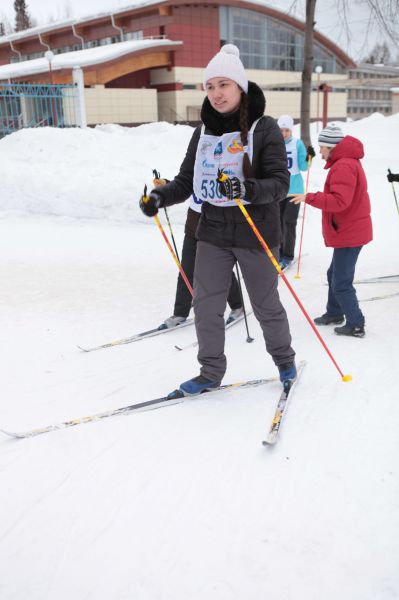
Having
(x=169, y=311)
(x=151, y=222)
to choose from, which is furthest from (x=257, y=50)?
(x=169, y=311)

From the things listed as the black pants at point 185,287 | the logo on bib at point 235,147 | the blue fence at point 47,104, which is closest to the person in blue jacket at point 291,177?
the black pants at point 185,287

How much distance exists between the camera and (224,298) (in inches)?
125

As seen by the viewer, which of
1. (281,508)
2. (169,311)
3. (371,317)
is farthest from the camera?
(169,311)

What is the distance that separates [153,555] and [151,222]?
7.15 metres

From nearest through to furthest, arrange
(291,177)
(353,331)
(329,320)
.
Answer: (353,331) < (329,320) < (291,177)

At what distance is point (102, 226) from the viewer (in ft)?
29.2

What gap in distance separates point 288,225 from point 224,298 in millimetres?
3340

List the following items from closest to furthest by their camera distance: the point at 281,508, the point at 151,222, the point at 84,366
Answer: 1. the point at 281,508
2. the point at 84,366
3. the point at 151,222

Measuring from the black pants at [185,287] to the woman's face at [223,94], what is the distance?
1612 mm

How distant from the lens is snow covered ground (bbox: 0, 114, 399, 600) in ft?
6.47

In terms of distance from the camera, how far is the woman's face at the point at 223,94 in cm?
280

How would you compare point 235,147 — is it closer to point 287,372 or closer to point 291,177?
point 287,372

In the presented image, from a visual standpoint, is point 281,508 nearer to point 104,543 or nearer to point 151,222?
point 104,543

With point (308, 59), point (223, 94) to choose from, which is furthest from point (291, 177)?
point (308, 59)
